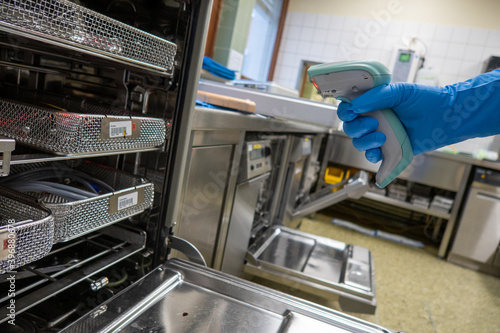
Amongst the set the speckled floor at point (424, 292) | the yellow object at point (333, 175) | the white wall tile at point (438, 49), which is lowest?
the speckled floor at point (424, 292)

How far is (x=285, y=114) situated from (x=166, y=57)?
930mm

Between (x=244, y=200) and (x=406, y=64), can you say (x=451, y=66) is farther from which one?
(x=244, y=200)

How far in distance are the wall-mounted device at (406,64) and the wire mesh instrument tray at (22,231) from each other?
3733 mm

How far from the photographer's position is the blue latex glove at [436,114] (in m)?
0.72

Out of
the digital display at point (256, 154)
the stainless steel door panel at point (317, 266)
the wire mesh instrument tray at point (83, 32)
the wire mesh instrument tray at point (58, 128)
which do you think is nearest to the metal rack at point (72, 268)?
the wire mesh instrument tray at point (58, 128)

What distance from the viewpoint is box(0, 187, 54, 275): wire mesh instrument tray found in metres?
0.46

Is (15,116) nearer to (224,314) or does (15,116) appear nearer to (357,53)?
(224,314)

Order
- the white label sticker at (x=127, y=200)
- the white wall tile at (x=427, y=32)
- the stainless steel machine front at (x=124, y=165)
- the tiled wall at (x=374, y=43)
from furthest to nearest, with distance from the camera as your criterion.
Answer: the white wall tile at (x=427, y=32) → the tiled wall at (x=374, y=43) → the white label sticker at (x=127, y=200) → the stainless steel machine front at (x=124, y=165)

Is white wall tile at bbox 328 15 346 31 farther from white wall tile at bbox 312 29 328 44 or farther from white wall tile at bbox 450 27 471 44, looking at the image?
white wall tile at bbox 450 27 471 44

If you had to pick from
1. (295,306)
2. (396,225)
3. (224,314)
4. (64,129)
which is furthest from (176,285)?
(396,225)

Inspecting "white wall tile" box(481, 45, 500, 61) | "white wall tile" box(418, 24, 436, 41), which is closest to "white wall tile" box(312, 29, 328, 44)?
"white wall tile" box(418, 24, 436, 41)

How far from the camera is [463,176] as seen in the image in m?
2.76

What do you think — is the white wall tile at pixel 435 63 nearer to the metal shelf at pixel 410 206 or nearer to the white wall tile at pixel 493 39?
the white wall tile at pixel 493 39

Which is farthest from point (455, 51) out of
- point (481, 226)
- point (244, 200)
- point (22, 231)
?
point (22, 231)
